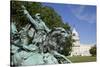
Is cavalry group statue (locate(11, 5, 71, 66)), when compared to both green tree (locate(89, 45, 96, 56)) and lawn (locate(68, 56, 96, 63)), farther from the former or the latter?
green tree (locate(89, 45, 96, 56))

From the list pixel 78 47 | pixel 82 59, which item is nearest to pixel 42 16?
pixel 78 47

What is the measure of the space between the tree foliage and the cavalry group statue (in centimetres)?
3

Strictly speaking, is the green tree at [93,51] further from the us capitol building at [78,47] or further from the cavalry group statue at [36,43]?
the cavalry group statue at [36,43]

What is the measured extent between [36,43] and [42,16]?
1.03 feet

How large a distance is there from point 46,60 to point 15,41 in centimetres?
41

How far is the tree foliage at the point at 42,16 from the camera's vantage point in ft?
7.58

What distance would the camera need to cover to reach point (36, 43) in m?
2.39

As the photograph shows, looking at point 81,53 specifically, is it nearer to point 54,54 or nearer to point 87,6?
point 54,54

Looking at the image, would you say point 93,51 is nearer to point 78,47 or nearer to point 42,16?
point 78,47

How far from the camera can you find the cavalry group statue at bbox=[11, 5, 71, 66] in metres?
2.30

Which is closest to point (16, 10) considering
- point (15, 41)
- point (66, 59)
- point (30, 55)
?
point (15, 41)

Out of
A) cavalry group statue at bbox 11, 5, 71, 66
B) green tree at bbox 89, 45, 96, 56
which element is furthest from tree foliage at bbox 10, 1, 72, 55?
green tree at bbox 89, 45, 96, 56
